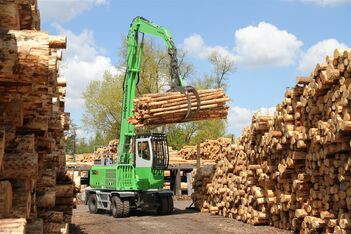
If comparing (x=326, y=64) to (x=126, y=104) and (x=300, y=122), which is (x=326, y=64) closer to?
(x=300, y=122)

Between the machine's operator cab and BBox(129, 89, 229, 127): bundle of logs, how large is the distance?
2.14 metres

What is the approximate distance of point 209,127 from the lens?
45.4m


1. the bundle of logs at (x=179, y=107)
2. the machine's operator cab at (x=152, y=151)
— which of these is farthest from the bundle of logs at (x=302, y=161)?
the machine's operator cab at (x=152, y=151)

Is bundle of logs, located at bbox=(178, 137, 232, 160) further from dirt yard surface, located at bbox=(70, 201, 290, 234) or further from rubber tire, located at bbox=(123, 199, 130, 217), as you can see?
rubber tire, located at bbox=(123, 199, 130, 217)

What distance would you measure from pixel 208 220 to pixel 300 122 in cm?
541

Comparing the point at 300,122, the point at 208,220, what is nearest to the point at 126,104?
the point at 208,220

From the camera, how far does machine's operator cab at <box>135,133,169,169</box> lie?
59.0ft

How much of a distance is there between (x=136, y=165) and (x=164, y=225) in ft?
11.0

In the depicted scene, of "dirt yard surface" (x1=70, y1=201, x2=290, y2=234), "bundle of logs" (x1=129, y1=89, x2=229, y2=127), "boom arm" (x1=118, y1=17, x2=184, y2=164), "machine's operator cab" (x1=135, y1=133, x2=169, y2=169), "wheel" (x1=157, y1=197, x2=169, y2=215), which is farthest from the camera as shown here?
"boom arm" (x1=118, y1=17, x2=184, y2=164)

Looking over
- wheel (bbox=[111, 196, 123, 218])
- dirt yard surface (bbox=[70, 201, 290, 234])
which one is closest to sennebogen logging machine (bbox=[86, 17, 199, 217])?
wheel (bbox=[111, 196, 123, 218])

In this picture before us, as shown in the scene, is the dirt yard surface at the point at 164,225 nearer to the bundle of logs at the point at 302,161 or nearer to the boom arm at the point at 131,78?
the bundle of logs at the point at 302,161

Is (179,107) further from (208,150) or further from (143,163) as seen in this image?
(208,150)

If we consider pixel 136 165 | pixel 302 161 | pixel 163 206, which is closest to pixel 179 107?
pixel 136 165

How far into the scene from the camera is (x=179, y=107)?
1530cm
